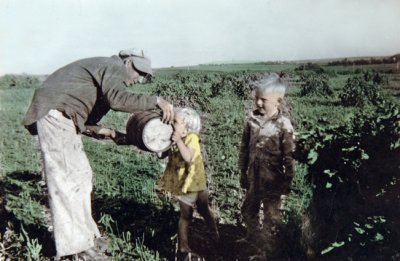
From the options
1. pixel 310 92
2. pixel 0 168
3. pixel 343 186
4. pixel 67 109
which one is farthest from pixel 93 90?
pixel 310 92

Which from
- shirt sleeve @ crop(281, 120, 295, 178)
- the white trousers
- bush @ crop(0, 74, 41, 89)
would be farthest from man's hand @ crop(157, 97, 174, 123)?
bush @ crop(0, 74, 41, 89)

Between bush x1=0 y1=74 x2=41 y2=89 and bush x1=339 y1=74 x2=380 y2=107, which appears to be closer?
bush x1=339 y1=74 x2=380 y2=107

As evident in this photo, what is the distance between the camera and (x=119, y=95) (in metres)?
2.90

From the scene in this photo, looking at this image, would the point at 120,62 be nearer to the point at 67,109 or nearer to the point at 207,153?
the point at 67,109

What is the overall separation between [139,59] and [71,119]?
0.73m

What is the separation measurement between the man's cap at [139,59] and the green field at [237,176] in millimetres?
1351

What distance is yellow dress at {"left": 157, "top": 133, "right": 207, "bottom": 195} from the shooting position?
3000 mm

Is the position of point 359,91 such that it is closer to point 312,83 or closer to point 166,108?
point 312,83

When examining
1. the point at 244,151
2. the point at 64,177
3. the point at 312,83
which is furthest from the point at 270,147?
the point at 312,83

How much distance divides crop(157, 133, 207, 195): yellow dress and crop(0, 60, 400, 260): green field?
0.53m

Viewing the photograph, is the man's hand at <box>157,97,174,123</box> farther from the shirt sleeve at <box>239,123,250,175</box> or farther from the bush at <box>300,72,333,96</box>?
the bush at <box>300,72,333,96</box>

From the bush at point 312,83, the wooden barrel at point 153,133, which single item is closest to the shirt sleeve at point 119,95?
the wooden barrel at point 153,133

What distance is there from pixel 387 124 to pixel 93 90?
86.7 inches

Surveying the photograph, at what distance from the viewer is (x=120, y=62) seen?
3035 millimetres
